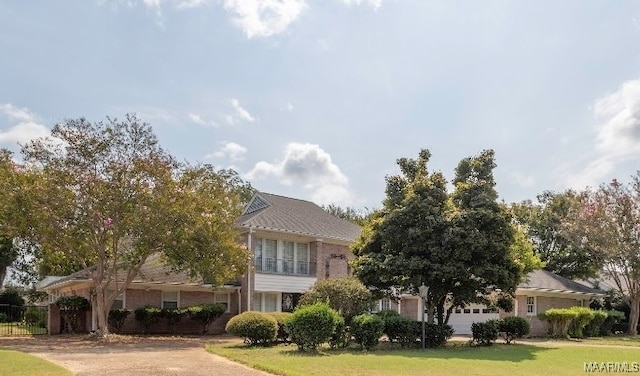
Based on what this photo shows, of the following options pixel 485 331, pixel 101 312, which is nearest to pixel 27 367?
pixel 101 312

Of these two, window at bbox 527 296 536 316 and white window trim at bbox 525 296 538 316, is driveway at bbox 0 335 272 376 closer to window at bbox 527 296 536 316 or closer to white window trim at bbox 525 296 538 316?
→ white window trim at bbox 525 296 538 316

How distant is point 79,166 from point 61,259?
21.7ft

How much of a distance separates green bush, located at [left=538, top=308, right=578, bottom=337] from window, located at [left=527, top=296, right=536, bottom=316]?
6.89ft

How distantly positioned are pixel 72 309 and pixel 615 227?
29237mm

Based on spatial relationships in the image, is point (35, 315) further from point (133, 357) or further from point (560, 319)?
point (560, 319)

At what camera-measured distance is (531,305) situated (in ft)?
115

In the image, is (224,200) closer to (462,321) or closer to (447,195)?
(447,195)

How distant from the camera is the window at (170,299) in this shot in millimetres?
29328

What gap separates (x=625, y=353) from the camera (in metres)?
21.6

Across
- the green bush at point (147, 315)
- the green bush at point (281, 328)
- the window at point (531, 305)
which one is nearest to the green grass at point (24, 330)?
the green bush at point (147, 315)

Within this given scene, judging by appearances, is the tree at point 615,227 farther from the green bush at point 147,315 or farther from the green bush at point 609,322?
the green bush at point 147,315

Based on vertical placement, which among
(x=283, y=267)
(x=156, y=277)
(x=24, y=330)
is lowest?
(x=24, y=330)

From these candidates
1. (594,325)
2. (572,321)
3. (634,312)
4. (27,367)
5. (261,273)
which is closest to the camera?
(27,367)

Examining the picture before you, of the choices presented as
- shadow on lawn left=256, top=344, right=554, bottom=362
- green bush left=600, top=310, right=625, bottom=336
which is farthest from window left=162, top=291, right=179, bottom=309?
green bush left=600, top=310, right=625, bottom=336
